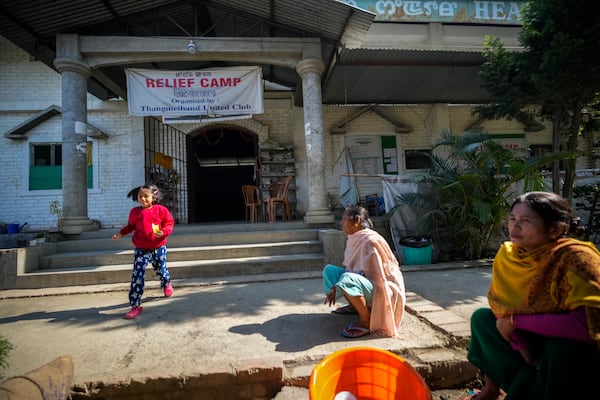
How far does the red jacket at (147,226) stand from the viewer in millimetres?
3518

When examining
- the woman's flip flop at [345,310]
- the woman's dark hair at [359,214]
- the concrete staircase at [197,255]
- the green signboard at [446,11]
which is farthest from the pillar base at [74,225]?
the green signboard at [446,11]

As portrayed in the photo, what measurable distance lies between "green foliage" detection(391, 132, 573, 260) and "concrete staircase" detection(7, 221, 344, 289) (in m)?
2.20

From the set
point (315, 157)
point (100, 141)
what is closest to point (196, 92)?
point (315, 157)

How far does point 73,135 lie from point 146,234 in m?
3.94

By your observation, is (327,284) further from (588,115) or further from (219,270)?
(588,115)

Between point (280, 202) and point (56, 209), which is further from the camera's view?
point (56, 209)

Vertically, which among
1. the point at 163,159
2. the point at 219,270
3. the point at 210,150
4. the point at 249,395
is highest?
the point at 210,150

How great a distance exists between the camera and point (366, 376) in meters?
1.88

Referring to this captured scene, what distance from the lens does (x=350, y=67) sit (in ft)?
24.1

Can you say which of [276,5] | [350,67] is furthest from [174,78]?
[350,67]

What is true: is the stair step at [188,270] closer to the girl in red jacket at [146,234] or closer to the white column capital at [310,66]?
the girl in red jacket at [146,234]

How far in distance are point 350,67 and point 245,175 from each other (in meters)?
9.56

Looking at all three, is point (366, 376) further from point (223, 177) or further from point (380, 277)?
point (223, 177)

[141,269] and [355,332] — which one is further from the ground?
[141,269]
